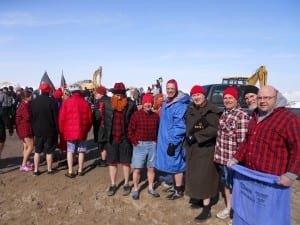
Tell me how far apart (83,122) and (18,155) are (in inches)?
137

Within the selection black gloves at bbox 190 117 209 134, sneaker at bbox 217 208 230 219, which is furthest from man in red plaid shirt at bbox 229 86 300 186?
sneaker at bbox 217 208 230 219

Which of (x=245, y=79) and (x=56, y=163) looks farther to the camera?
(x=245, y=79)

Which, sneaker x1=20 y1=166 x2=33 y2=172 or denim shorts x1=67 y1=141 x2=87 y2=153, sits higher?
denim shorts x1=67 y1=141 x2=87 y2=153

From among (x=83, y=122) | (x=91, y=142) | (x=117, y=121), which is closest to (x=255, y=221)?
(x=117, y=121)

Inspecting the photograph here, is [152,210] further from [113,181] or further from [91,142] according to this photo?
[91,142]

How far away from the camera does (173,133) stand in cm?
510

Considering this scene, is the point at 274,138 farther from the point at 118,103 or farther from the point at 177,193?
the point at 118,103

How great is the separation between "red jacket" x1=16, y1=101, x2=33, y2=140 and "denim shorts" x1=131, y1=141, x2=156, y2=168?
2813 mm

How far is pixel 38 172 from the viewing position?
691cm

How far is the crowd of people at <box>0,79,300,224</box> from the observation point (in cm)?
319

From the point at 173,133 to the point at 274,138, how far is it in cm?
215

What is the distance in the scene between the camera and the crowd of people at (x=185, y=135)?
3186mm

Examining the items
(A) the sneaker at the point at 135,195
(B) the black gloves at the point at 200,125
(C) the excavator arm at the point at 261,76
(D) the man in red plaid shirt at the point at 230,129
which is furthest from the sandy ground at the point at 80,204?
(C) the excavator arm at the point at 261,76

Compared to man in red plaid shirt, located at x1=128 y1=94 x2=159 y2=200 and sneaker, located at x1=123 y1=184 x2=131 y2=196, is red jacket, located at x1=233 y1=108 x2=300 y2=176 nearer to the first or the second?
man in red plaid shirt, located at x1=128 y1=94 x2=159 y2=200
